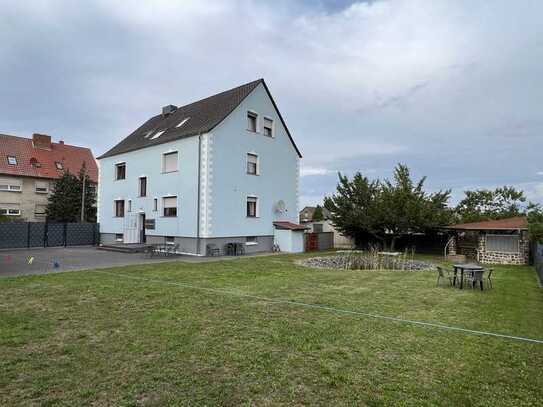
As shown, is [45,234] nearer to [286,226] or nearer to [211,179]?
[211,179]

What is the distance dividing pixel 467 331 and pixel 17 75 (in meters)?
17.3

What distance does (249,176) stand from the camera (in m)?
20.4

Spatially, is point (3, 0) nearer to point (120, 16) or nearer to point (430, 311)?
point (120, 16)

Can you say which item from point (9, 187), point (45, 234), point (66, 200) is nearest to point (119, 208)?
point (45, 234)

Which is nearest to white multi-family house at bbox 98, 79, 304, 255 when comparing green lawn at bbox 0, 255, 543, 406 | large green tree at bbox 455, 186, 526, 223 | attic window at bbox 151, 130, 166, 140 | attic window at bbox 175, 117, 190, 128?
attic window at bbox 175, 117, 190, 128

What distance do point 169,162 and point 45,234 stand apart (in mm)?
9695

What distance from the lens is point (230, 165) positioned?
19.3 m

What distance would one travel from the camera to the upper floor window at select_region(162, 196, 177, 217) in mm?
19788

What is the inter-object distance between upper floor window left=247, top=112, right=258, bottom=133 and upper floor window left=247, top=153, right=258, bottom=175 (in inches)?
62.8

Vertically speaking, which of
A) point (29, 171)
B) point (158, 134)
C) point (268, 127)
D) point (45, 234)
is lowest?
point (45, 234)

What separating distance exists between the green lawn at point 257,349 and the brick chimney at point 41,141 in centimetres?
3127

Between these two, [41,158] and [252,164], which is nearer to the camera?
[252,164]

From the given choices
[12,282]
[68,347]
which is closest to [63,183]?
[12,282]

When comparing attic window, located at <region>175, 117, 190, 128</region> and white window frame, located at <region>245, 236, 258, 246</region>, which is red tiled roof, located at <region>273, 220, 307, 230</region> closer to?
white window frame, located at <region>245, 236, 258, 246</region>
